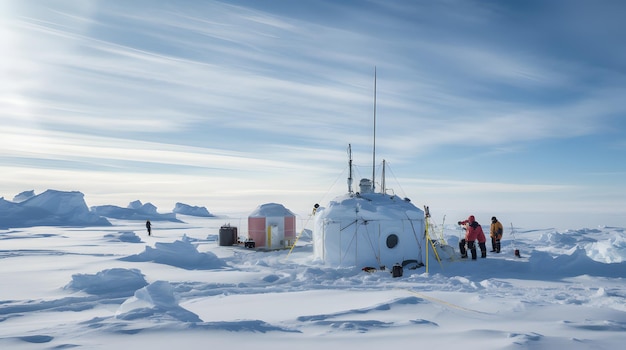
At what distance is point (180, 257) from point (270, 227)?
8688mm

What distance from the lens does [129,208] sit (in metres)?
72.0

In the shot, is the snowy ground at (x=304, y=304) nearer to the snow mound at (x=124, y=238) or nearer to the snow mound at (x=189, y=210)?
the snow mound at (x=124, y=238)

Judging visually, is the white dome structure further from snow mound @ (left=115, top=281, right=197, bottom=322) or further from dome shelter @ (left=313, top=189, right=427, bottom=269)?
snow mound @ (left=115, top=281, right=197, bottom=322)

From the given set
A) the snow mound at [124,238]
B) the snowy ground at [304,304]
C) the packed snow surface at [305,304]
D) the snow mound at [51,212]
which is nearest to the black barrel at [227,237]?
the snow mound at [124,238]

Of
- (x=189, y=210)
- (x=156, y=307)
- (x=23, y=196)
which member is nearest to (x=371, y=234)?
(x=156, y=307)

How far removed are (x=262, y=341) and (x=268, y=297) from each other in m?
4.15

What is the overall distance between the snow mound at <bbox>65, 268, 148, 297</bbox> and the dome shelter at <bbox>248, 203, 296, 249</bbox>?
1372 centimetres

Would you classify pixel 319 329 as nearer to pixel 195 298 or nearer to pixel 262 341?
pixel 262 341

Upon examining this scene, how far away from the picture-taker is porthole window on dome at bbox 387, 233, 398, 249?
1800 cm

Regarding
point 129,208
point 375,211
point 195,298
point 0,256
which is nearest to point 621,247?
point 375,211

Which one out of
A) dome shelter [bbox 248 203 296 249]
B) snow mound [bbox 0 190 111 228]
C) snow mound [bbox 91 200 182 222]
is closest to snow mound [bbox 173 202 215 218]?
snow mound [bbox 91 200 182 222]

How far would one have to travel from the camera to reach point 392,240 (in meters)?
18.0

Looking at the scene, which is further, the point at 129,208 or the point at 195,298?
the point at 129,208

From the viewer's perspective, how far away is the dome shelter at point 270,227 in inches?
1029
